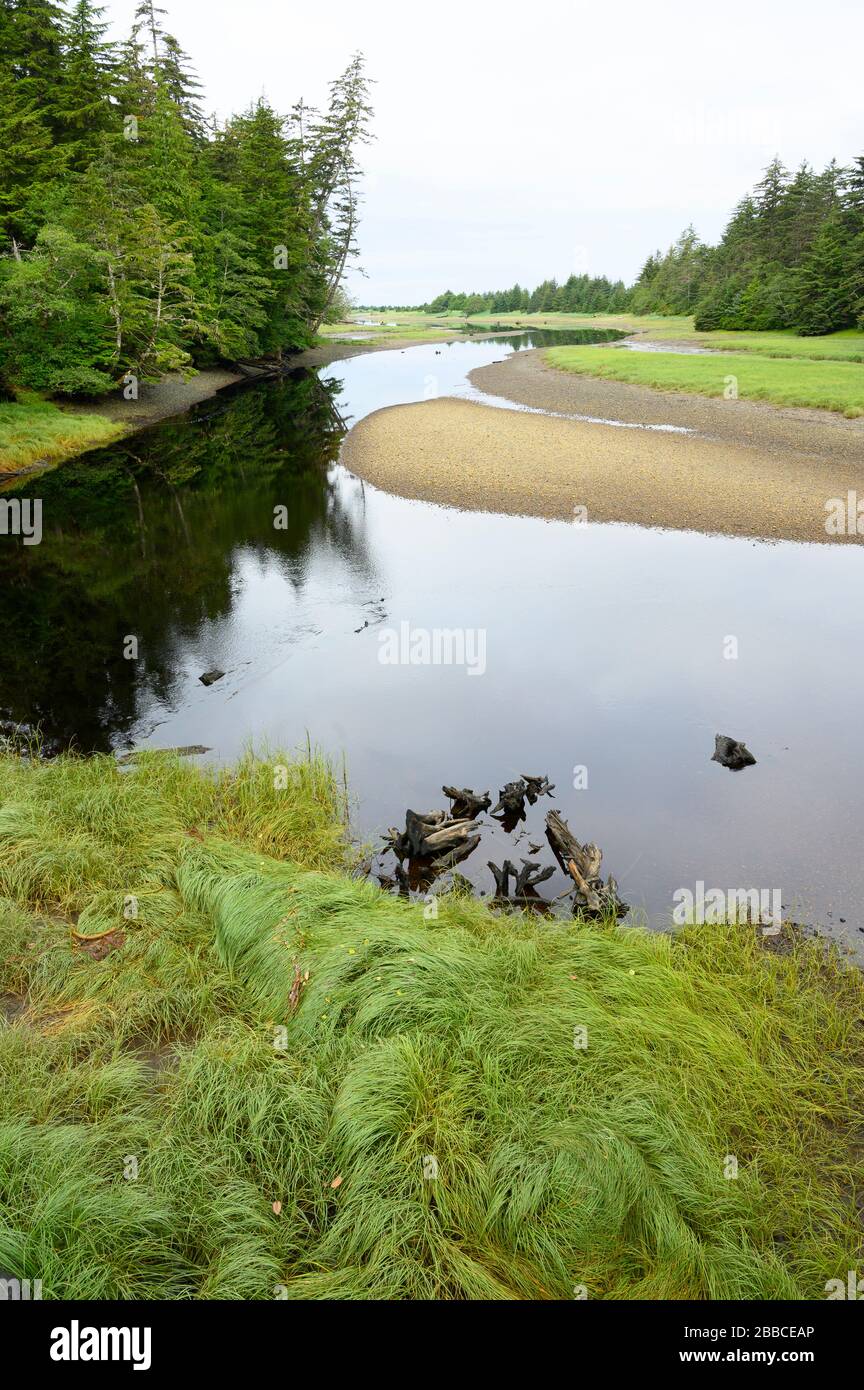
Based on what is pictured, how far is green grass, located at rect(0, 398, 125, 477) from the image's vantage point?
27125mm

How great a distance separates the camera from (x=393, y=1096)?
4.81 meters

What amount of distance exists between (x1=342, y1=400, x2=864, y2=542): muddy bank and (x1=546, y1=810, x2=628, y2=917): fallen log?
14.8 m

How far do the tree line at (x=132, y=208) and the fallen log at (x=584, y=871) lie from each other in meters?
31.4

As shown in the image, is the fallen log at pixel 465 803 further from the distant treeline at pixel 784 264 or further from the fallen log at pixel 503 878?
the distant treeline at pixel 784 264

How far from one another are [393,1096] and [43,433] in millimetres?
31513

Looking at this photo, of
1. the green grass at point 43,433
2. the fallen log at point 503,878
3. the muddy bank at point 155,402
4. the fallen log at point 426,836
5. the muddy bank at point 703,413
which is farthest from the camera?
the muddy bank at point 155,402

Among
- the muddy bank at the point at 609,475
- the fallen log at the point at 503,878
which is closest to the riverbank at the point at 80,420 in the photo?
the muddy bank at the point at 609,475

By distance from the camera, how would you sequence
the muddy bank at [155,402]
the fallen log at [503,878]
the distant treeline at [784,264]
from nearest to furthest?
the fallen log at [503,878] → the muddy bank at [155,402] → the distant treeline at [784,264]

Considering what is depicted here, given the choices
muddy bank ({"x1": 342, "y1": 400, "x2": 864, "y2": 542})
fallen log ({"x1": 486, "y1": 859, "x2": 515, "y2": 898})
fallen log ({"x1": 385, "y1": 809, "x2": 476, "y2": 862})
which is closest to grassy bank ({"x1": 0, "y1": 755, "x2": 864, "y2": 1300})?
fallen log ({"x1": 486, "y1": 859, "x2": 515, "y2": 898})

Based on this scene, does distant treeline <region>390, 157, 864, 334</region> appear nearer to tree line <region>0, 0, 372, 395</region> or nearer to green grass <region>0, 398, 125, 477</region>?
tree line <region>0, 0, 372, 395</region>

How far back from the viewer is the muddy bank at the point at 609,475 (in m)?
21.8

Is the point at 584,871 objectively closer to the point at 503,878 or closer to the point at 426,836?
the point at 503,878
